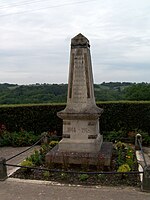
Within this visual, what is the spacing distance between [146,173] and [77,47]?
3.80 metres

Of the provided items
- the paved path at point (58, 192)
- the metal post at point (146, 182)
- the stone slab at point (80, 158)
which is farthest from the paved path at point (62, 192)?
the stone slab at point (80, 158)

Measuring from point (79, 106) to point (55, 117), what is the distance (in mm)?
4569

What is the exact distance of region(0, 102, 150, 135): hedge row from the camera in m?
11.2

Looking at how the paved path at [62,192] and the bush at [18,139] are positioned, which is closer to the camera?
the paved path at [62,192]

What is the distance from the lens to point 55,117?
11.6m

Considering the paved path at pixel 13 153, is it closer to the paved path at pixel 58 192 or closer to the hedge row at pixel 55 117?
the paved path at pixel 58 192

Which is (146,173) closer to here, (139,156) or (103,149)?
(103,149)

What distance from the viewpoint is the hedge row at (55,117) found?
1122 centimetres

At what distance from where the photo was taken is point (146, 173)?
5.27 meters

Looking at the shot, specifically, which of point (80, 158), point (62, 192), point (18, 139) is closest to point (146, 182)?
point (62, 192)

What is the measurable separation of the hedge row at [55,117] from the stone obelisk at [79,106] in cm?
420

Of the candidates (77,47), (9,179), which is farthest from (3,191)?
(77,47)

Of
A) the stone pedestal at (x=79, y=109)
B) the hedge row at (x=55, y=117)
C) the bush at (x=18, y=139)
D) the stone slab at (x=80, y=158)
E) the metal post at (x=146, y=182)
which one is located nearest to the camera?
the metal post at (x=146, y=182)

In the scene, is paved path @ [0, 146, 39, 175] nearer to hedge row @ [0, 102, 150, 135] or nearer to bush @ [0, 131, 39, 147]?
bush @ [0, 131, 39, 147]
